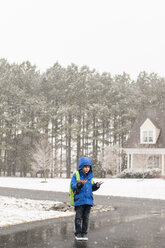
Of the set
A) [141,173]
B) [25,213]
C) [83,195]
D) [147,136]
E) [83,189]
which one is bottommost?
[141,173]

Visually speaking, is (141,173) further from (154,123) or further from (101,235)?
(101,235)

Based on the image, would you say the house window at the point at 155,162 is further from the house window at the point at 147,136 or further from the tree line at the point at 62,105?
the tree line at the point at 62,105

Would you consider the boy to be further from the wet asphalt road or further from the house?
the house

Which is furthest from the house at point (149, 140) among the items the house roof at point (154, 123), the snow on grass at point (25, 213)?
the snow on grass at point (25, 213)

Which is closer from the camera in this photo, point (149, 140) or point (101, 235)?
point (101, 235)

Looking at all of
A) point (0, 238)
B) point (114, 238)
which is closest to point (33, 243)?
point (0, 238)

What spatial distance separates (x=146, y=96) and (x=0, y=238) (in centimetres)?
5029

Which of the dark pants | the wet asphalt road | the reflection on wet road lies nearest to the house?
A: the wet asphalt road

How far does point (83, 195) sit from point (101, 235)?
1.14 meters

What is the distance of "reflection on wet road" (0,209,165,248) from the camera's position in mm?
7051

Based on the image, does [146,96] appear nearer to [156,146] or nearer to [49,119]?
[49,119]

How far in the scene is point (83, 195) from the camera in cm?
768

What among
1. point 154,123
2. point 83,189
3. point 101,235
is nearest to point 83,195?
point 83,189

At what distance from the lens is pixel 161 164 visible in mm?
35375
